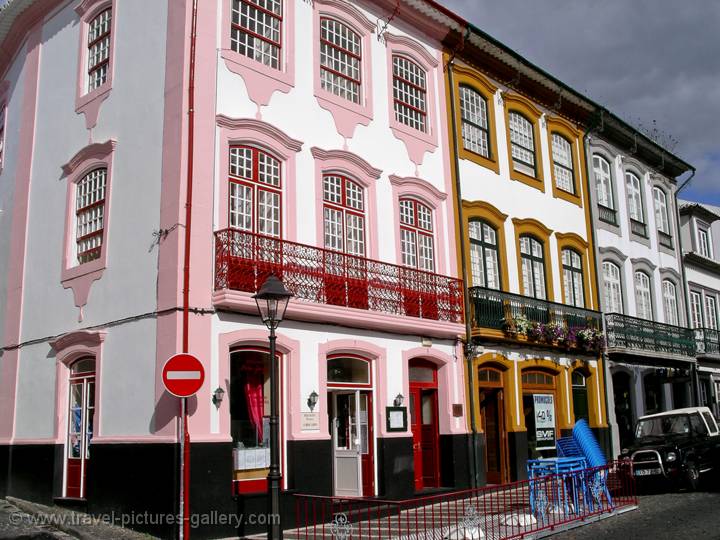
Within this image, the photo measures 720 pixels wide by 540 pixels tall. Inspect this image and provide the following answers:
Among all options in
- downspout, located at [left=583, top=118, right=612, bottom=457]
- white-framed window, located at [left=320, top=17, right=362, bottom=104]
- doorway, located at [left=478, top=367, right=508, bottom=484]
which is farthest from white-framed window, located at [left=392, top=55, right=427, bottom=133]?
downspout, located at [left=583, top=118, right=612, bottom=457]

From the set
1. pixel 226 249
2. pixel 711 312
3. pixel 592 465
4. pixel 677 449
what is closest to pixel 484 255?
pixel 677 449

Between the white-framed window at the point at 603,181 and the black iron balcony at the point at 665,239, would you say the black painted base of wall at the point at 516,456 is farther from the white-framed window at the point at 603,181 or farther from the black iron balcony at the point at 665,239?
the black iron balcony at the point at 665,239

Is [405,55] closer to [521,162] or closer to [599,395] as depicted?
[521,162]

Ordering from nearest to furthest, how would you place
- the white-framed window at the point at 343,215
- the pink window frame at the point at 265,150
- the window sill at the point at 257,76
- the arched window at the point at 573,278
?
1. the pink window frame at the point at 265,150
2. the window sill at the point at 257,76
3. the white-framed window at the point at 343,215
4. the arched window at the point at 573,278

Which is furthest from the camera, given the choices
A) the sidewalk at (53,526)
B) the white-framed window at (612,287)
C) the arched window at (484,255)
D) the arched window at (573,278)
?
the white-framed window at (612,287)

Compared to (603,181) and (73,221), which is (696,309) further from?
(73,221)

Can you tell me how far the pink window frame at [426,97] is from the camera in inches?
646

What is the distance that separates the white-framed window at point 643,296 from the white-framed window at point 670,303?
1143 mm

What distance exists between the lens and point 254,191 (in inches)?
519

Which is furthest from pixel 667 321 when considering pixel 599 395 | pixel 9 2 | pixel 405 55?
pixel 9 2

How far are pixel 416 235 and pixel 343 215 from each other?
2.22m

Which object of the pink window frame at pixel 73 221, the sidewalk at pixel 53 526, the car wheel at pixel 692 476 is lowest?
the sidewalk at pixel 53 526

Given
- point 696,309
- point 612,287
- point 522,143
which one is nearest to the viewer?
point 522,143

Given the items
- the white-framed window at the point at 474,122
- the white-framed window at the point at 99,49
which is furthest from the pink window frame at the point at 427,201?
the white-framed window at the point at 99,49
